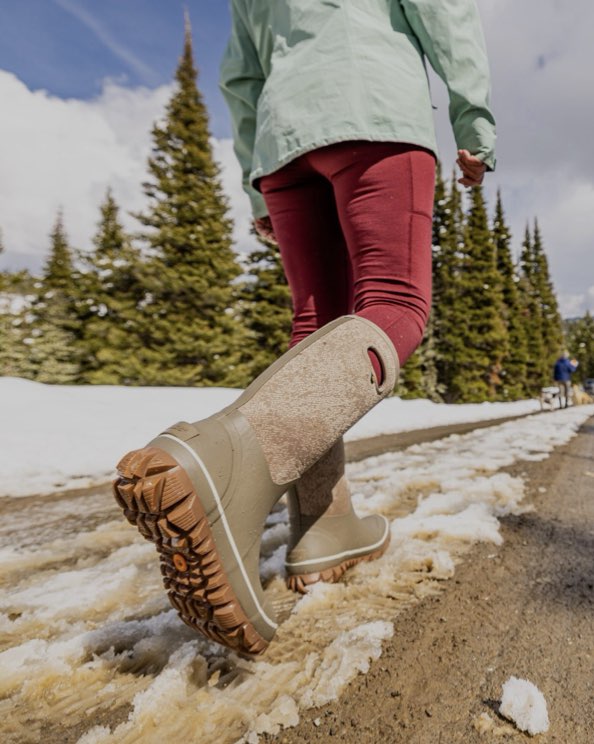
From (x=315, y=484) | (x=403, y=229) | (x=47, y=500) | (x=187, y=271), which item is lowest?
(x=47, y=500)

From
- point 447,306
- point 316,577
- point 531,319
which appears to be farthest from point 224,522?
point 531,319

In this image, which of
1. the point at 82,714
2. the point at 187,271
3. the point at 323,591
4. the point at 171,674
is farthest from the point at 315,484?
the point at 187,271

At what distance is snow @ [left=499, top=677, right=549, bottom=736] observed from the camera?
2.10 feet

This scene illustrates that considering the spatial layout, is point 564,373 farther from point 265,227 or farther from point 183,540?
point 183,540

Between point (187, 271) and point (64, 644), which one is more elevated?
point (187, 271)

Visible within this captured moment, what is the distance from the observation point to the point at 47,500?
7.56 feet

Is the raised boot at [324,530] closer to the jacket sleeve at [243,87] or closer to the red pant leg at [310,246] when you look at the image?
the red pant leg at [310,246]

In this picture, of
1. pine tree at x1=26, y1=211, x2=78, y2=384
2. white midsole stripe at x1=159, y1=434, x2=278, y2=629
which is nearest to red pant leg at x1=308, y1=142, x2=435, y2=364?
white midsole stripe at x1=159, y1=434, x2=278, y2=629

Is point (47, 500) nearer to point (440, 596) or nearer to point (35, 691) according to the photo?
point (35, 691)

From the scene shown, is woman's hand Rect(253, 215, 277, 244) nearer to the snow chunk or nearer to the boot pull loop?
the boot pull loop

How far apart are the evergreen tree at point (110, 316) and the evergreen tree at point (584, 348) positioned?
6020 centimetres

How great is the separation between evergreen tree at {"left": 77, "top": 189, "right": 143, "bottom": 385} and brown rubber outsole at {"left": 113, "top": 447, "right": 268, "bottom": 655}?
12929 millimetres

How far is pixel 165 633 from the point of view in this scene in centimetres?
95

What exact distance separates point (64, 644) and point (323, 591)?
1.81 feet
